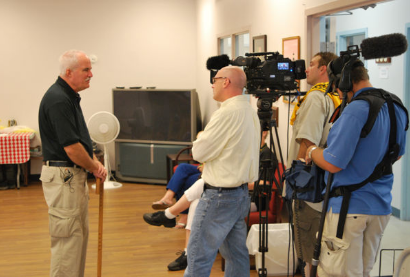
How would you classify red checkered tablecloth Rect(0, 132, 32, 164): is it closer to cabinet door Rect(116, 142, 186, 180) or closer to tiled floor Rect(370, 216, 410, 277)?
cabinet door Rect(116, 142, 186, 180)

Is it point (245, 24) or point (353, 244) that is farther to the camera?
point (245, 24)

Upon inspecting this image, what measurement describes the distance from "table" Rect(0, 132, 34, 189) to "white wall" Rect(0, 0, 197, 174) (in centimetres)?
74

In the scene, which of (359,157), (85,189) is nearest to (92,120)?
(85,189)

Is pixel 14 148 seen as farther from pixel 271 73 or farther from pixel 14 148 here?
pixel 271 73

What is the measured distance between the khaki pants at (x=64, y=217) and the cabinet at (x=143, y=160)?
3936 millimetres

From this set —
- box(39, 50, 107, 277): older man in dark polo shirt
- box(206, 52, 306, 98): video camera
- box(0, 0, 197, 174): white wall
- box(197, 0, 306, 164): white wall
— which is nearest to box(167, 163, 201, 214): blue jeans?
box(197, 0, 306, 164): white wall

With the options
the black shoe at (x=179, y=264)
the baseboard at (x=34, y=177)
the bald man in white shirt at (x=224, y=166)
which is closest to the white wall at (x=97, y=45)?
the baseboard at (x=34, y=177)

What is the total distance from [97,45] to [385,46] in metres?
6.23

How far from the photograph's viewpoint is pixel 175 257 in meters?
4.20

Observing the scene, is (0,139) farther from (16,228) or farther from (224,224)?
(224,224)

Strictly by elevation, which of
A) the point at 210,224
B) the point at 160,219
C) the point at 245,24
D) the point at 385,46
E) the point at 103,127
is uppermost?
the point at 245,24

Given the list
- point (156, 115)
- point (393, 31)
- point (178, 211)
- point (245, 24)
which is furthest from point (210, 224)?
point (156, 115)

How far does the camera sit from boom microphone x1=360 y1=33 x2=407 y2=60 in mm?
1986

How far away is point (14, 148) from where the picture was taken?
6770mm
